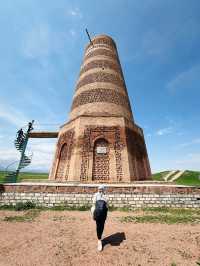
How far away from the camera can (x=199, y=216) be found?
6754 mm

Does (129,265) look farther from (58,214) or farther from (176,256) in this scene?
(58,214)

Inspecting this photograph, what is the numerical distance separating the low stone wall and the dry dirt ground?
5.89 feet

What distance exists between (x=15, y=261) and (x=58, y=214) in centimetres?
354

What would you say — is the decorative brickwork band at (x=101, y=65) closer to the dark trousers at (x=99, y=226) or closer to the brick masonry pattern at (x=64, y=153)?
the brick masonry pattern at (x=64, y=153)

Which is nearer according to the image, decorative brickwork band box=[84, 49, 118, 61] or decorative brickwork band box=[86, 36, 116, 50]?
decorative brickwork band box=[84, 49, 118, 61]

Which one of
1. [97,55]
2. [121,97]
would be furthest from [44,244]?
[97,55]

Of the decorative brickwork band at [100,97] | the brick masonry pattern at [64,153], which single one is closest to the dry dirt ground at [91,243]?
the brick masonry pattern at [64,153]

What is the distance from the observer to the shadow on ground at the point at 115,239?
4344 mm

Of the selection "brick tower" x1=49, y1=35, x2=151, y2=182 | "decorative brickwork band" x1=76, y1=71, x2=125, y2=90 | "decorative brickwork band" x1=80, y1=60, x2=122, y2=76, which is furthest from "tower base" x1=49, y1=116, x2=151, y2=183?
"decorative brickwork band" x1=80, y1=60, x2=122, y2=76

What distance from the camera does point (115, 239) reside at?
15.1 ft

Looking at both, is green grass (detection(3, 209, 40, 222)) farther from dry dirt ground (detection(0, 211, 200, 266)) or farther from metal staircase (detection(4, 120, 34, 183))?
metal staircase (detection(4, 120, 34, 183))

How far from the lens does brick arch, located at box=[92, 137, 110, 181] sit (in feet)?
34.8

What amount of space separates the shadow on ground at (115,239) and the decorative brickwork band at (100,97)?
10.2 metres

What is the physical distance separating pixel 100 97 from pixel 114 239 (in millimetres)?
10658
